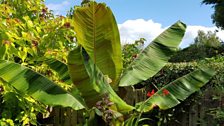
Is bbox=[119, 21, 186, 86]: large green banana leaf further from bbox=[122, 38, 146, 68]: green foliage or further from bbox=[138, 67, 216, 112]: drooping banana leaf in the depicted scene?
bbox=[122, 38, 146, 68]: green foliage

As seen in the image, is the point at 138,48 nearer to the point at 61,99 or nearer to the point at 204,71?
the point at 204,71

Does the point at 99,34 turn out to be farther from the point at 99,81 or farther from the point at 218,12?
the point at 218,12

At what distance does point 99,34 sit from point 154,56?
1.29 m

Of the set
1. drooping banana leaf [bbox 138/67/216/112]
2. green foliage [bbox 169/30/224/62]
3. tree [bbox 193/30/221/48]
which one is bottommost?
drooping banana leaf [bbox 138/67/216/112]

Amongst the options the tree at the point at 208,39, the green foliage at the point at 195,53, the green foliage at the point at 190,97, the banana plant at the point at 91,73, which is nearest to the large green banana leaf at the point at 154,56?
the banana plant at the point at 91,73

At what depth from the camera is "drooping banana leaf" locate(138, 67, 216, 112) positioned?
633cm

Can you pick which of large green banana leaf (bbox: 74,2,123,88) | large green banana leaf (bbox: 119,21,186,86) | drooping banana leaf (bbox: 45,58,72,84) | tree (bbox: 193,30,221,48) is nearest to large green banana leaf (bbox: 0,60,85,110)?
drooping banana leaf (bbox: 45,58,72,84)

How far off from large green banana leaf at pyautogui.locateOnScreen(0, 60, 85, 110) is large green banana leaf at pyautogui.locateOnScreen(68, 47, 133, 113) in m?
0.21

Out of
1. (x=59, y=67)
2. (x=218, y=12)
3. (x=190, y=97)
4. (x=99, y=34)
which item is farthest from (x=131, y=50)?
(x=218, y=12)

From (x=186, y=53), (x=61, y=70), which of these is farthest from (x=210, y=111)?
(x=186, y=53)

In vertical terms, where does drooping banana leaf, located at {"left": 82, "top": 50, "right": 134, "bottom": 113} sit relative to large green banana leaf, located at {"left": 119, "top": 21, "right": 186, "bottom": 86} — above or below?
below

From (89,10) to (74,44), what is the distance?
2.32 m

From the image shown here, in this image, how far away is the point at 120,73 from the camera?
6.35 metres

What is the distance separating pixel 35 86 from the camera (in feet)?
18.9
